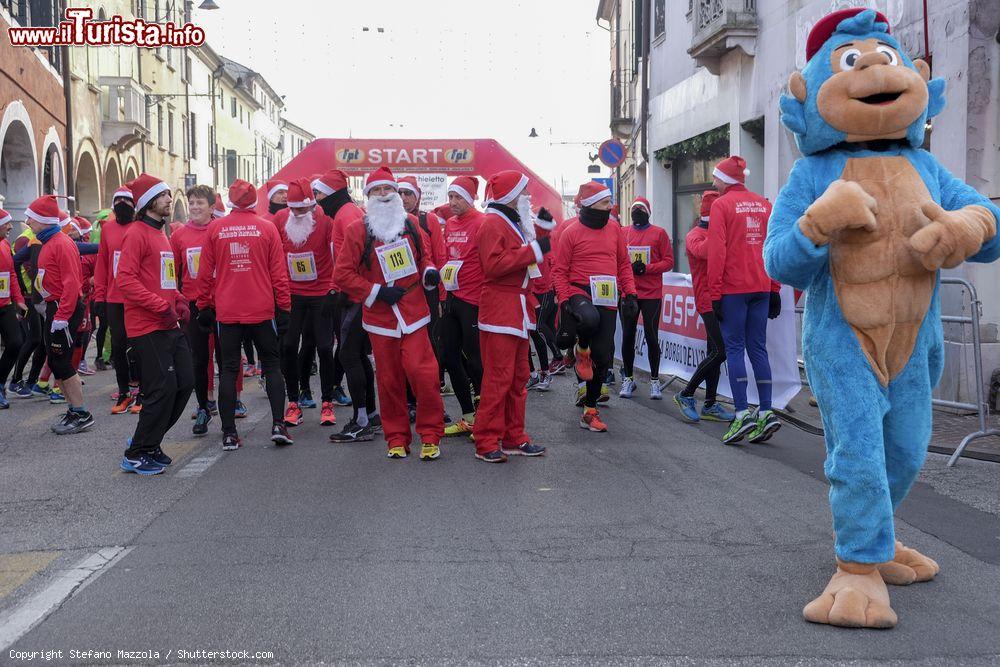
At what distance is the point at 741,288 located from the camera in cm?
803

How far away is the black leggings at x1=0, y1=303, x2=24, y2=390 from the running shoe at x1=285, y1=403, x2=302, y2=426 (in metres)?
3.36

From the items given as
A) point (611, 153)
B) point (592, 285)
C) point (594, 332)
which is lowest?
point (594, 332)

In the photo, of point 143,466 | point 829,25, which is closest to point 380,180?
point 143,466

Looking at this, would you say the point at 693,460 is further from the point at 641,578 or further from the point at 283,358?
the point at 283,358

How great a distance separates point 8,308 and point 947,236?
371 inches

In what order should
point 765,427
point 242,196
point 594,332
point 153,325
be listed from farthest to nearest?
point 594,332 → point 242,196 → point 765,427 → point 153,325

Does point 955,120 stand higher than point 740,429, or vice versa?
point 955,120

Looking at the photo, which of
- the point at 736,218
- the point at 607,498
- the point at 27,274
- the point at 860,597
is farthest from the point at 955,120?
the point at 27,274

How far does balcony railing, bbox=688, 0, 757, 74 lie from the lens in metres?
16.8

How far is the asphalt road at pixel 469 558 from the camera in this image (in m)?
3.78

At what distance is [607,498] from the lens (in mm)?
6160

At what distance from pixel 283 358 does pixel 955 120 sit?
6770 mm

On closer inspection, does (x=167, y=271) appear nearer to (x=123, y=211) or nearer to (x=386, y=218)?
(x=123, y=211)

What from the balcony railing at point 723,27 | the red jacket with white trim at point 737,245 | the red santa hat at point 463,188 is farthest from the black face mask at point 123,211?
the balcony railing at point 723,27
